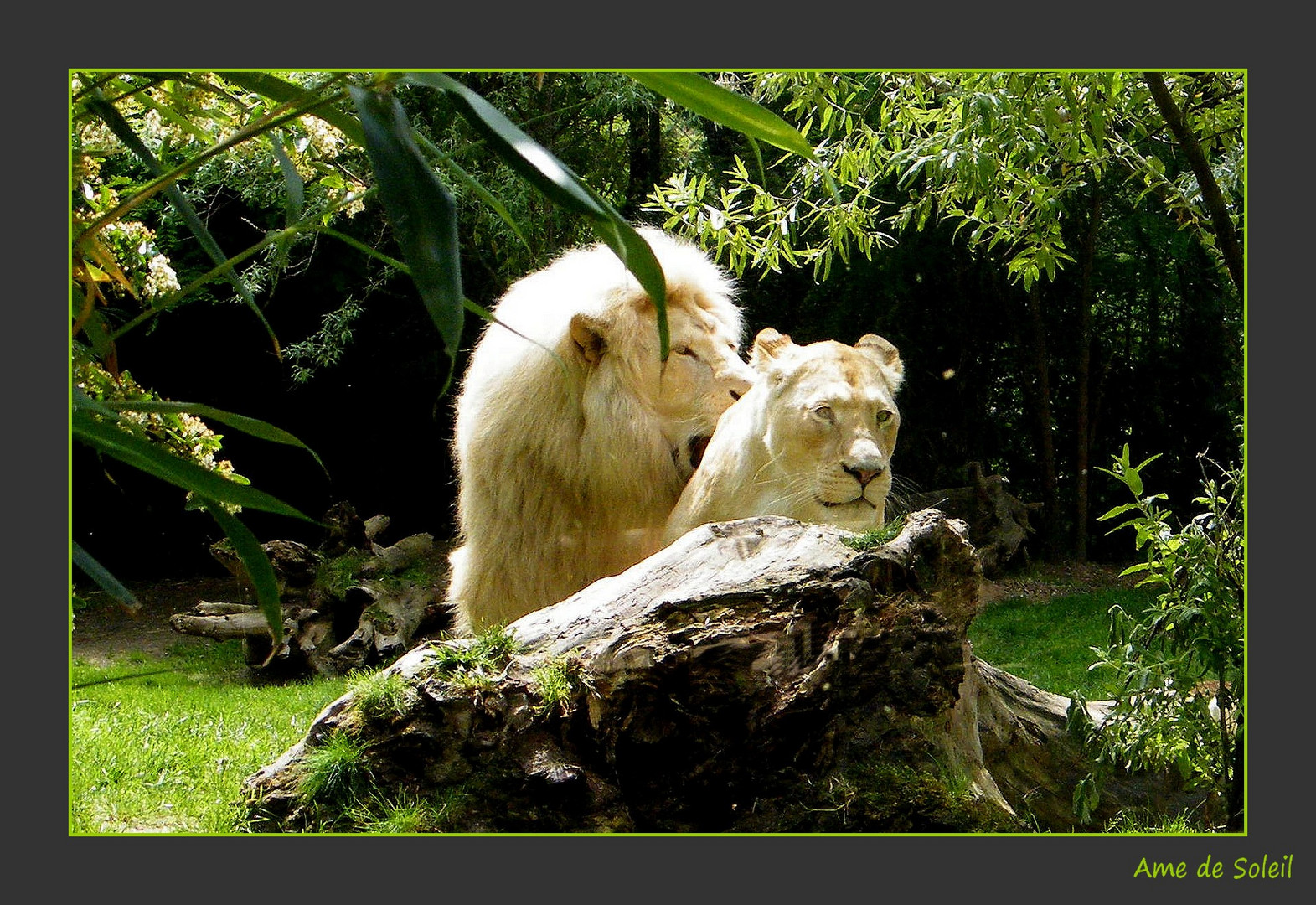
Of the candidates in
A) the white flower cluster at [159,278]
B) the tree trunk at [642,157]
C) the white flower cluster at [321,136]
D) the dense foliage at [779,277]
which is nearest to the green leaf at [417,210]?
the dense foliage at [779,277]

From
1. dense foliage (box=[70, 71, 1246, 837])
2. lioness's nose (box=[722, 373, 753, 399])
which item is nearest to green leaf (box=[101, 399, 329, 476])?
dense foliage (box=[70, 71, 1246, 837])

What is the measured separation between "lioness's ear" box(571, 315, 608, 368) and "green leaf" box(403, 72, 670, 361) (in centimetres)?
109

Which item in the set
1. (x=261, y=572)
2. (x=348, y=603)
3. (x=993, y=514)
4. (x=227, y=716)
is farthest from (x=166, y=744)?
(x=348, y=603)

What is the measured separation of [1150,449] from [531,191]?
165cm

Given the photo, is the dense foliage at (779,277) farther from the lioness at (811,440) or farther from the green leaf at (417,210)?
the lioness at (811,440)

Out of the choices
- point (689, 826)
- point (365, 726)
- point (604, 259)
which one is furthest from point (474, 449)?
point (689, 826)

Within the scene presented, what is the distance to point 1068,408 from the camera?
280cm

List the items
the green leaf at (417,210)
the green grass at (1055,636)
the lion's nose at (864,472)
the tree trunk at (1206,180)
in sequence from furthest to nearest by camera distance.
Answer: the green grass at (1055,636)
the tree trunk at (1206,180)
the lion's nose at (864,472)
the green leaf at (417,210)

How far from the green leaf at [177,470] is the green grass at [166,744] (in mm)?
314

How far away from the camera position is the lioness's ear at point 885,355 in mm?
2002

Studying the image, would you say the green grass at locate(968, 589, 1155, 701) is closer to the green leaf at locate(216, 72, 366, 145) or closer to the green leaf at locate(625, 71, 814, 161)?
the green leaf at locate(625, 71, 814, 161)

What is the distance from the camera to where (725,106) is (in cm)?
122
